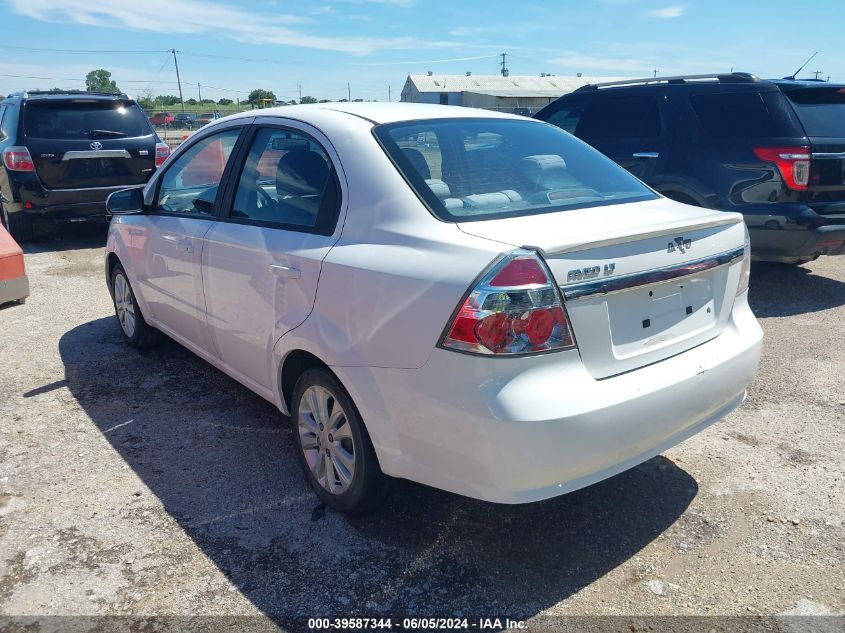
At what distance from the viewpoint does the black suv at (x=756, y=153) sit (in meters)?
5.71

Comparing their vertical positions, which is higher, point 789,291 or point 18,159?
point 18,159

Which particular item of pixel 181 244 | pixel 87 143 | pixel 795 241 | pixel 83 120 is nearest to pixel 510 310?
pixel 181 244

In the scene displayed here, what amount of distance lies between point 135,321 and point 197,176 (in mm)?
1401

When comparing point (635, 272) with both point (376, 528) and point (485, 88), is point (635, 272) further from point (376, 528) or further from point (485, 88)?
point (485, 88)

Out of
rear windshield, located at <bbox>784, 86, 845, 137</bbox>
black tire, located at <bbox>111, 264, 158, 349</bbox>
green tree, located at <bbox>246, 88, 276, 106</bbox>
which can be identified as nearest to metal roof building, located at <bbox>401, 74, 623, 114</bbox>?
green tree, located at <bbox>246, 88, 276, 106</bbox>

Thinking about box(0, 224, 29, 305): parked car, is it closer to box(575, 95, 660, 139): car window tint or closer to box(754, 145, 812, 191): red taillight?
box(575, 95, 660, 139): car window tint

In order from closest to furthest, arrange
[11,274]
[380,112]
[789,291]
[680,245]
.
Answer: [680,245] < [380,112] < [11,274] < [789,291]

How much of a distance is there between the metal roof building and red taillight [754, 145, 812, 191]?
51.3 meters

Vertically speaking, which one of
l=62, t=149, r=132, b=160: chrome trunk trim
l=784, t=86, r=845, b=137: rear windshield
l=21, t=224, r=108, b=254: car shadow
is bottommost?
l=21, t=224, r=108, b=254: car shadow

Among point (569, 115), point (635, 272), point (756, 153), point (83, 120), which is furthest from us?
point (83, 120)

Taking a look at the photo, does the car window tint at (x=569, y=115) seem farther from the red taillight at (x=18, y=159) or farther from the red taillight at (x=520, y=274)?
the red taillight at (x=18, y=159)

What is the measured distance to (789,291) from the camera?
6547 millimetres

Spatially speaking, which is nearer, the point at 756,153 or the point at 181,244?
the point at 181,244

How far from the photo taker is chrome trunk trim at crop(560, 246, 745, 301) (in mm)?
2379
